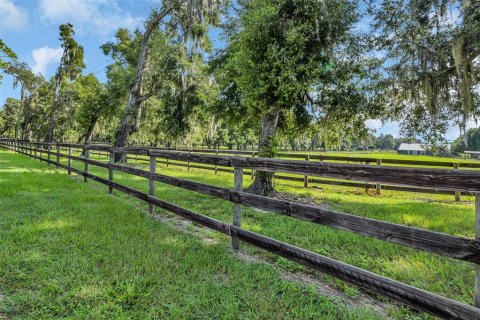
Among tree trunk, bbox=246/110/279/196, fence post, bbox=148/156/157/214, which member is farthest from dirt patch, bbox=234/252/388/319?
tree trunk, bbox=246/110/279/196

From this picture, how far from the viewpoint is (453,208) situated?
752 centimetres

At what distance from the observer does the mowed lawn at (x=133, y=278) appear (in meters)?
2.35

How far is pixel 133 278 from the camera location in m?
2.82

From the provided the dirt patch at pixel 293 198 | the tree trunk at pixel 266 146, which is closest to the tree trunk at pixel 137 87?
the tree trunk at pixel 266 146

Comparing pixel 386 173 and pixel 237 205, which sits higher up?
pixel 386 173

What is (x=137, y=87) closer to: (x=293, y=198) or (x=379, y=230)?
(x=293, y=198)

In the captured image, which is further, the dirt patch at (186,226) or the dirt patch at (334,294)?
the dirt patch at (186,226)

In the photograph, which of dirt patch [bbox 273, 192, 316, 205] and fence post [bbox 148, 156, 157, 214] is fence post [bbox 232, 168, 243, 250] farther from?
dirt patch [bbox 273, 192, 316, 205]

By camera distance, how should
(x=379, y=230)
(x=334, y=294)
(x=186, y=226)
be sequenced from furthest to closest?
(x=186, y=226)
(x=334, y=294)
(x=379, y=230)

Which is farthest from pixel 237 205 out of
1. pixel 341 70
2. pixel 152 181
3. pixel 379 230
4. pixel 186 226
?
pixel 341 70

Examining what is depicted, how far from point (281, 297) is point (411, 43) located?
7.59 metres

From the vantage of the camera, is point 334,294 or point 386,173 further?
point 334,294

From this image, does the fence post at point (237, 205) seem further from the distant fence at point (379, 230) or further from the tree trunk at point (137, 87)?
the tree trunk at point (137, 87)

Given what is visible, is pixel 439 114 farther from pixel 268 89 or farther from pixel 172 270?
pixel 172 270
